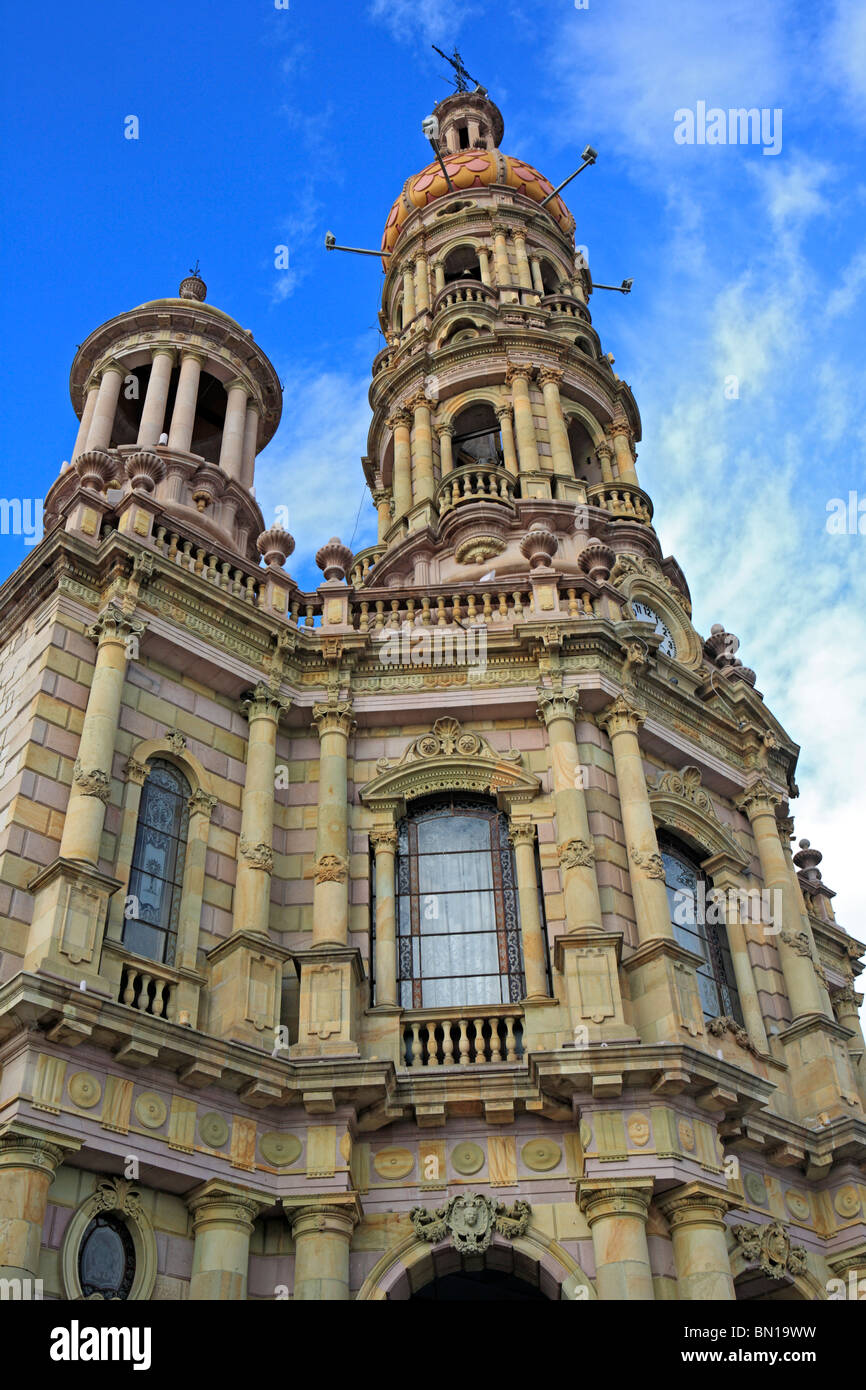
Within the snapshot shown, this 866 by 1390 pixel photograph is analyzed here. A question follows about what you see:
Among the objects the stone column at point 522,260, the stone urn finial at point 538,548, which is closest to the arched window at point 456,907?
the stone urn finial at point 538,548

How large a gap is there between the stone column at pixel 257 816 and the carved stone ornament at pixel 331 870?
0.67 m

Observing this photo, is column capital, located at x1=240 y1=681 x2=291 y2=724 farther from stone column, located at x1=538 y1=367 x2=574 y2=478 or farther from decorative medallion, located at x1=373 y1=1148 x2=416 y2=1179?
stone column, located at x1=538 y1=367 x2=574 y2=478

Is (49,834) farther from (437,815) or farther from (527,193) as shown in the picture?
(527,193)

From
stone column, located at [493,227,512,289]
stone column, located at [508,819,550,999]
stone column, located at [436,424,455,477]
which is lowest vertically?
stone column, located at [508,819,550,999]

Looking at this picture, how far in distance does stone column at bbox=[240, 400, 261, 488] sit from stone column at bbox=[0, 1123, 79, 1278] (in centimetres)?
1753

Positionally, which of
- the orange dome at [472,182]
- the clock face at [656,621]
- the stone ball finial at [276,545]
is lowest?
the stone ball finial at [276,545]

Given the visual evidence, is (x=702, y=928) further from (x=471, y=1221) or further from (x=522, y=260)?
(x=522, y=260)

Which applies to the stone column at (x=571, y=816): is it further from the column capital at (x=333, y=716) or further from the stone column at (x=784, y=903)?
the stone column at (x=784, y=903)

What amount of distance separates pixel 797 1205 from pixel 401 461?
19.7 metres

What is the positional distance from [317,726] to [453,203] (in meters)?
23.8

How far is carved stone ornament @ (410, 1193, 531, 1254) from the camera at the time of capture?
1573 centimetres

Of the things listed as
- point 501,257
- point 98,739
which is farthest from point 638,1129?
point 501,257

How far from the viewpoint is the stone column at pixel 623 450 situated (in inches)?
1259

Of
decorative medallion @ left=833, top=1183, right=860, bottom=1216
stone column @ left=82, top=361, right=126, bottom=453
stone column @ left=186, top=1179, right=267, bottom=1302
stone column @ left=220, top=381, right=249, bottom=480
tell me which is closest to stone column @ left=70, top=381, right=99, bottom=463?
stone column @ left=82, top=361, right=126, bottom=453
